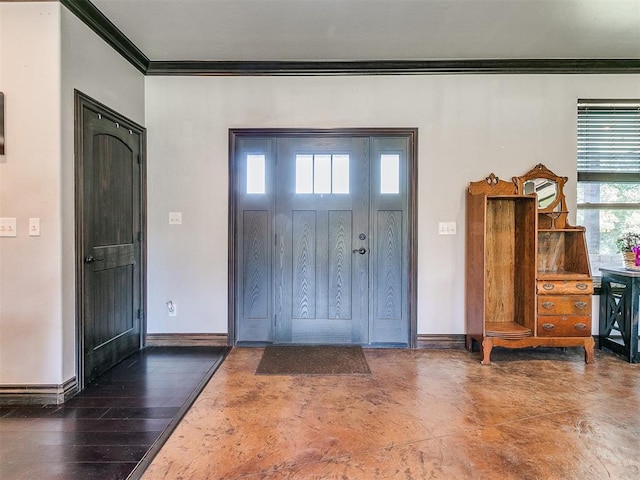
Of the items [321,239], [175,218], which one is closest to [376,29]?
[321,239]

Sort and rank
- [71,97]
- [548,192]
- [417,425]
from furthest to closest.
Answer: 1. [548,192]
2. [71,97]
3. [417,425]

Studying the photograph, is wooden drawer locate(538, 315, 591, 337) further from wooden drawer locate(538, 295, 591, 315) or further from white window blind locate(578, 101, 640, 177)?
white window blind locate(578, 101, 640, 177)

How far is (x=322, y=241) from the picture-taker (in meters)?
3.57

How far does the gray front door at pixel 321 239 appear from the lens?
11.6 ft

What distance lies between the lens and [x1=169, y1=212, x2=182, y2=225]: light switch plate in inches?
140

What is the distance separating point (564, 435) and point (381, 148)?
2.57 meters

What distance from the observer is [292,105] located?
139 inches

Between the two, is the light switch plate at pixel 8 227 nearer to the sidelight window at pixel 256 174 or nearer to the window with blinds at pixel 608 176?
the sidelight window at pixel 256 174

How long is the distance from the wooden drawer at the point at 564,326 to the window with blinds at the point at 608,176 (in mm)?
783

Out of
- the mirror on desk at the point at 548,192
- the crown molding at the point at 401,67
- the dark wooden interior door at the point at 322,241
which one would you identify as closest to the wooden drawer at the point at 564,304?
the mirror on desk at the point at 548,192

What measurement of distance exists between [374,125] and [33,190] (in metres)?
2.73

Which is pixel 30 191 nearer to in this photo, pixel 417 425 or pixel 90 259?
pixel 90 259

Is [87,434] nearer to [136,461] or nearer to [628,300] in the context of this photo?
[136,461]

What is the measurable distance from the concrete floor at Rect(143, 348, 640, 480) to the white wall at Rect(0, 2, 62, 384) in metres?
1.14
